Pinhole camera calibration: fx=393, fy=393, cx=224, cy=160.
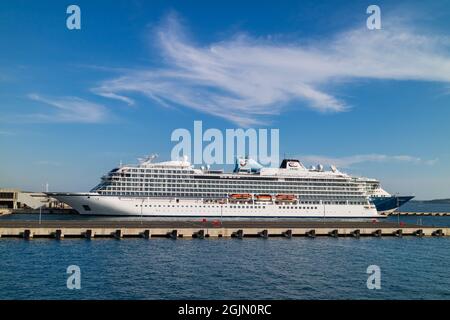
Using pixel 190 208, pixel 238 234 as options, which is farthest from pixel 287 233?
pixel 190 208

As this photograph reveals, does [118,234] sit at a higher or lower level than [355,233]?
higher

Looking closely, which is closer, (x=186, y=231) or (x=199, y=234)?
(x=186, y=231)

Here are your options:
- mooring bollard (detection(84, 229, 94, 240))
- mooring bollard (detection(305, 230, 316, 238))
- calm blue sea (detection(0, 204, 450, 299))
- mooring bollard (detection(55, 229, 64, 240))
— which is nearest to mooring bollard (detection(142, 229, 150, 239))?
calm blue sea (detection(0, 204, 450, 299))

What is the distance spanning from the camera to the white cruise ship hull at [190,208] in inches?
3052

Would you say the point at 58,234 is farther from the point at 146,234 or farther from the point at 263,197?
the point at 263,197

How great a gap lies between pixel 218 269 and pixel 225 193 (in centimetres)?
5338

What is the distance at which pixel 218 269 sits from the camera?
32.7 metres

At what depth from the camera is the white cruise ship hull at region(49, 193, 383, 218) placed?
77519 millimetres

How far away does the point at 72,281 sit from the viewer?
27484 millimetres
